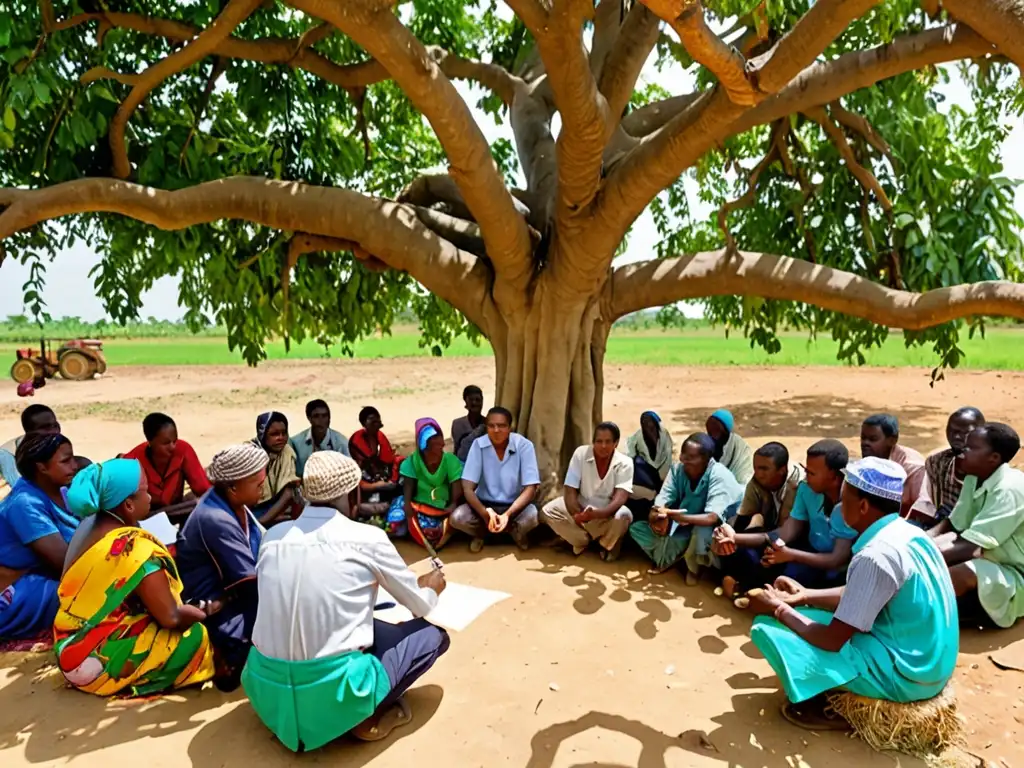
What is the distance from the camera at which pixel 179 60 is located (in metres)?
4.95

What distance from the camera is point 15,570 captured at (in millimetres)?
3971

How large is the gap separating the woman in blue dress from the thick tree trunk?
12.1ft

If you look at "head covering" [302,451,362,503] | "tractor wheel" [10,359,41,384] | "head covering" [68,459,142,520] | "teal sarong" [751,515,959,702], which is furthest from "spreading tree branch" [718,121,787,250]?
"tractor wheel" [10,359,41,384]

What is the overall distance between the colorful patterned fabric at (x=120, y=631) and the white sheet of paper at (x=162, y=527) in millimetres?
1444

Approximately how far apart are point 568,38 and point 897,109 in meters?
4.82

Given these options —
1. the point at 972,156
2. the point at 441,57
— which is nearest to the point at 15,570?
the point at 441,57

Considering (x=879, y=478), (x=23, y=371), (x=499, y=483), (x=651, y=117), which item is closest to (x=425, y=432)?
(x=499, y=483)

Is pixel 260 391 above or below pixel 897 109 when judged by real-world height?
below

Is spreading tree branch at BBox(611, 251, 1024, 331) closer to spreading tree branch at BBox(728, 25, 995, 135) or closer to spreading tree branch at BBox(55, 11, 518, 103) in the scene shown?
spreading tree branch at BBox(728, 25, 995, 135)

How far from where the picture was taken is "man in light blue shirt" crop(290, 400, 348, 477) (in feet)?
21.2

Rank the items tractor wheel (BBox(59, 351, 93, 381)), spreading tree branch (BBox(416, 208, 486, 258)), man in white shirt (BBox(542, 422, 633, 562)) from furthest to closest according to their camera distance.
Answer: tractor wheel (BBox(59, 351, 93, 381))
spreading tree branch (BBox(416, 208, 486, 258))
man in white shirt (BBox(542, 422, 633, 562))

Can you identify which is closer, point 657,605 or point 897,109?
point 657,605

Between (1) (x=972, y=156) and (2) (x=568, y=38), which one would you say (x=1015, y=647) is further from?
(1) (x=972, y=156)

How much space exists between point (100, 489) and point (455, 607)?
2.23 metres
